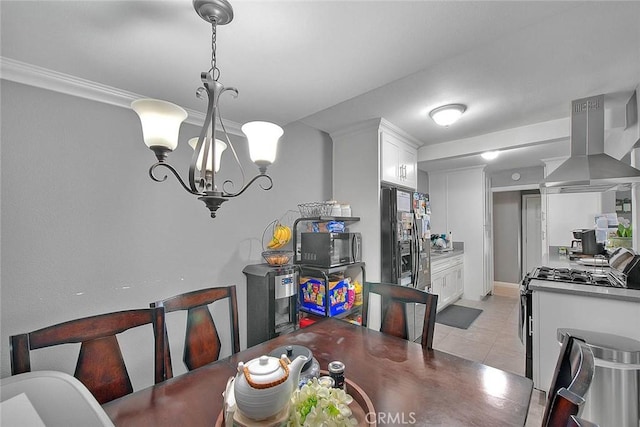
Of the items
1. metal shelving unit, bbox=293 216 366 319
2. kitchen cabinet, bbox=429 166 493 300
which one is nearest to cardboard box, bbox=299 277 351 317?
metal shelving unit, bbox=293 216 366 319

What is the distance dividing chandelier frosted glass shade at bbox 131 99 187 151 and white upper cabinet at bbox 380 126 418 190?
2250 mm

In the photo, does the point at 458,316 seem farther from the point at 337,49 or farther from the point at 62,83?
the point at 62,83

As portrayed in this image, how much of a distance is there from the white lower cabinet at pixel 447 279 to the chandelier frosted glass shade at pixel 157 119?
143 inches

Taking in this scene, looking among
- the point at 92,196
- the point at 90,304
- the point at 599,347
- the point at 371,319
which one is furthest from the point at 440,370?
the point at 92,196

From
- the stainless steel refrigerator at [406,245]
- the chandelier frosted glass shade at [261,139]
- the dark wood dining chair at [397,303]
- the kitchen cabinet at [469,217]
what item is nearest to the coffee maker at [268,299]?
the dark wood dining chair at [397,303]

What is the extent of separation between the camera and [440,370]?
1.15 metres

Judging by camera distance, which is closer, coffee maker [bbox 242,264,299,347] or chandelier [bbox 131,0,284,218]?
chandelier [bbox 131,0,284,218]

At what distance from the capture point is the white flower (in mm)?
692

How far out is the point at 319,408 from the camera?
2.34 ft

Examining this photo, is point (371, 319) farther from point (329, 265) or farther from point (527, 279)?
point (527, 279)

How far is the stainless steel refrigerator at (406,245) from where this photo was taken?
9.32ft

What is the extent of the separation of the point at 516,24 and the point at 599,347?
6.23 feet

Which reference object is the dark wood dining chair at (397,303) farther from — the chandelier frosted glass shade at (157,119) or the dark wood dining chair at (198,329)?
the chandelier frosted glass shade at (157,119)

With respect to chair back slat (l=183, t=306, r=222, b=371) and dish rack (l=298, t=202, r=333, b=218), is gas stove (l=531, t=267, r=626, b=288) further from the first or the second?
chair back slat (l=183, t=306, r=222, b=371)
